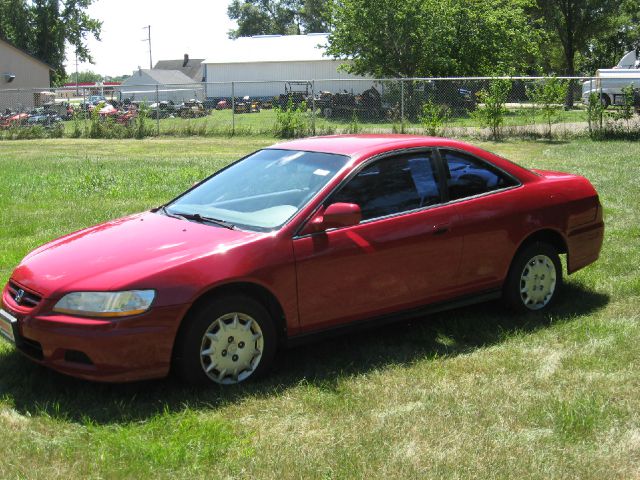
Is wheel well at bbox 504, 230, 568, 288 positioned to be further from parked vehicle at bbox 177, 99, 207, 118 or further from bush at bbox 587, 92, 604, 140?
parked vehicle at bbox 177, 99, 207, 118

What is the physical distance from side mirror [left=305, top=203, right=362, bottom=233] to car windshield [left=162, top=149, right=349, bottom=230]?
17cm

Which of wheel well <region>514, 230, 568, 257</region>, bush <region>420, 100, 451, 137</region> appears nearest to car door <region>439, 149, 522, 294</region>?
wheel well <region>514, 230, 568, 257</region>

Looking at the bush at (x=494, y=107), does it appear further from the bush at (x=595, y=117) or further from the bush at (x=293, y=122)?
the bush at (x=293, y=122)

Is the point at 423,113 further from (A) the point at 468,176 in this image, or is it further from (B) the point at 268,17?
(B) the point at 268,17

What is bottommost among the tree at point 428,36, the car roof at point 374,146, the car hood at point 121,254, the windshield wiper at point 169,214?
the car hood at point 121,254

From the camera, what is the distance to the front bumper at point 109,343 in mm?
4121

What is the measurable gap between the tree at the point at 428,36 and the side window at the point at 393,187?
26.1 m

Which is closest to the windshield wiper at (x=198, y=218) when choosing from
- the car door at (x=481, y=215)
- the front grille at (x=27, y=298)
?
the front grille at (x=27, y=298)

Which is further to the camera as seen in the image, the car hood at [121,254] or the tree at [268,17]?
the tree at [268,17]

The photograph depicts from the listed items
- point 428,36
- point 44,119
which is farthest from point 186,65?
point 428,36

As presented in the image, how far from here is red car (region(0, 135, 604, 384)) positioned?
166 inches

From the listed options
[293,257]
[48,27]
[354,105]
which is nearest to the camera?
[293,257]

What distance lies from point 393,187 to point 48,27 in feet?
244

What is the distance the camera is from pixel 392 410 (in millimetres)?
4215
